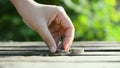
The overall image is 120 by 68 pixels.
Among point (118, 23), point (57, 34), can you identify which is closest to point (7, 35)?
point (118, 23)

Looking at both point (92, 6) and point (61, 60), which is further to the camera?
point (92, 6)

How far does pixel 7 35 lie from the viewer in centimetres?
358

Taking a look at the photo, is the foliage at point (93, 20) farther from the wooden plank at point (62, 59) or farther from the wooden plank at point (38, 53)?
the wooden plank at point (62, 59)

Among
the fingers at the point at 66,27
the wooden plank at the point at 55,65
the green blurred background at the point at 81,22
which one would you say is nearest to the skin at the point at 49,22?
the fingers at the point at 66,27

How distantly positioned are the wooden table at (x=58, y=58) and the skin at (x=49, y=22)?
77mm

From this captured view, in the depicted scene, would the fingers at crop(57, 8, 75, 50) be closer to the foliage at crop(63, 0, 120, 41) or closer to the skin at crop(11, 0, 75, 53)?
the skin at crop(11, 0, 75, 53)

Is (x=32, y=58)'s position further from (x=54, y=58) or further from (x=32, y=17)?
(x=32, y=17)

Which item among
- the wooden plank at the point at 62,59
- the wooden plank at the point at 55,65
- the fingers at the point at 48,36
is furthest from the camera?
the fingers at the point at 48,36

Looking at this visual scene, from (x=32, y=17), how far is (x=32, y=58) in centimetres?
21

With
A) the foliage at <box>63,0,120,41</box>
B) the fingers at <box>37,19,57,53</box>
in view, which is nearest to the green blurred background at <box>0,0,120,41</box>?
the foliage at <box>63,0,120,41</box>

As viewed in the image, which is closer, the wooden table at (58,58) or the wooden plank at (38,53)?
the wooden table at (58,58)

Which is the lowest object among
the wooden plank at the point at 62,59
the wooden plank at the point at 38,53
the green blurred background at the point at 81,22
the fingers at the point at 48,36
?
the green blurred background at the point at 81,22

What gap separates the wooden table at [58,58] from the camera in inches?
67.4

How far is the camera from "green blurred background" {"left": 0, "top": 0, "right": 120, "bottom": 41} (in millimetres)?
3535
